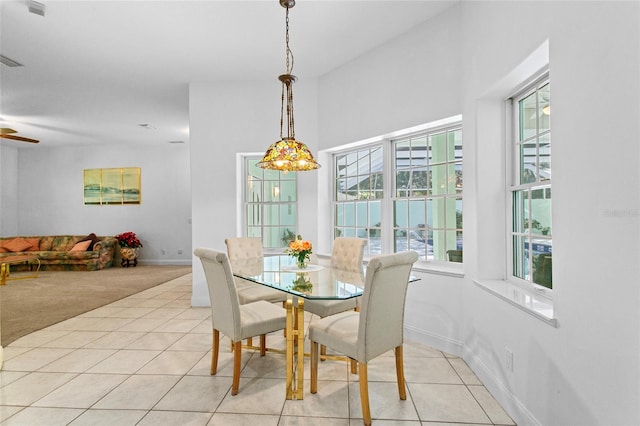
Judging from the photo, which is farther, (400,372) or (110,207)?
(110,207)

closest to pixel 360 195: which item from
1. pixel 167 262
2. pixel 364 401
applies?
pixel 364 401

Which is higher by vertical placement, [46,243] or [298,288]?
[298,288]

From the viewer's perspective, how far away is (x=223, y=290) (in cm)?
226

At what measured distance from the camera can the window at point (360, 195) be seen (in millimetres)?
3904

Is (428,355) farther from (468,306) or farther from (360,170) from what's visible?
(360,170)

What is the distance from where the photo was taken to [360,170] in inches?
163

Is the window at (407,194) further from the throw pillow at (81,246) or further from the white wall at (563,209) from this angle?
the throw pillow at (81,246)

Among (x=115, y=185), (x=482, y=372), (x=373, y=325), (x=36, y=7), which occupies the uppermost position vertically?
(x=36, y=7)

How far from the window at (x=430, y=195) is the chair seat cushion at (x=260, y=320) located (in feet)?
5.59

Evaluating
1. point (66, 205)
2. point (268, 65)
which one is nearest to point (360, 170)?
point (268, 65)

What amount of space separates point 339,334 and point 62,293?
5390 millimetres

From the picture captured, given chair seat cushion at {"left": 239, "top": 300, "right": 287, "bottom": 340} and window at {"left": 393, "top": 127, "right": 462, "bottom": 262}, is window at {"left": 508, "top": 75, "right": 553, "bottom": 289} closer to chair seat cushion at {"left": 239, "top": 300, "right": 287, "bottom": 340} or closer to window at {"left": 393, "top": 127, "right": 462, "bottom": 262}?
window at {"left": 393, "top": 127, "right": 462, "bottom": 262}

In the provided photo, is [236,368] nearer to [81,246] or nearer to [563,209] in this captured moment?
[563,209]

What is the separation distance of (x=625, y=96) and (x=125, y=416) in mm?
2972
